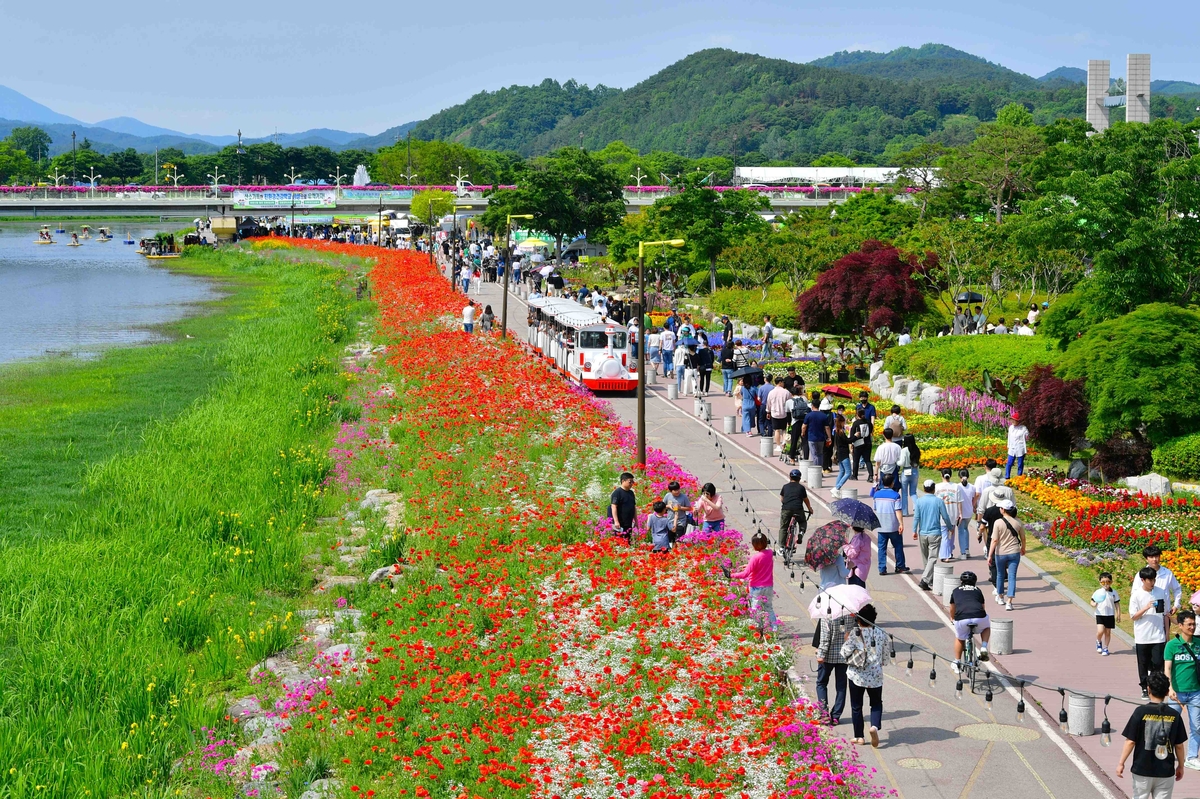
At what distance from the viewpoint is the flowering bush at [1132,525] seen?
72.1 feet

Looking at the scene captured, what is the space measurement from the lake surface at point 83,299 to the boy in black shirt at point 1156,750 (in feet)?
159

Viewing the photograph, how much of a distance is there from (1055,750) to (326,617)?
10.2 m

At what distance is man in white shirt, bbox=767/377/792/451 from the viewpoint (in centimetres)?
3016

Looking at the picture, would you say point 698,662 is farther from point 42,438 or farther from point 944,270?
point 944,270

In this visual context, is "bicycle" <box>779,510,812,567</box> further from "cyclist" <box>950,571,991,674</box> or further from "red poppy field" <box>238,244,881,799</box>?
"cyclist" <box>950,571,991,674</box>

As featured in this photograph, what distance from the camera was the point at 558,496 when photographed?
953 inches

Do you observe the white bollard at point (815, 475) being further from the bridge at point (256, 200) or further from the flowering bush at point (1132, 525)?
the bridge at point (256, 200)

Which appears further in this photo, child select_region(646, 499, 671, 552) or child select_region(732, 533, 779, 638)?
child select_region(646, 499, 671, 552)

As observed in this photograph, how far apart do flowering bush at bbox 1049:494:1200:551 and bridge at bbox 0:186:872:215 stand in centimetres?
11170

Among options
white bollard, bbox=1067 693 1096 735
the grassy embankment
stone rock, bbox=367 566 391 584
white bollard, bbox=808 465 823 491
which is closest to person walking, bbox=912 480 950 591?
white bollard, bbox=1067 693 1096 735

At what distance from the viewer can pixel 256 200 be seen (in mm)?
140625

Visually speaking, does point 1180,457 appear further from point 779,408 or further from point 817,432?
point 779,408

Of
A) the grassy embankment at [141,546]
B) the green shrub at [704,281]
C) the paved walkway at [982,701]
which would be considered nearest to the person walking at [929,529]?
the paved walkway at [982,701]

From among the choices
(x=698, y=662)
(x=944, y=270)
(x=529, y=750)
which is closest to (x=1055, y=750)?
(x=698, y=662)
